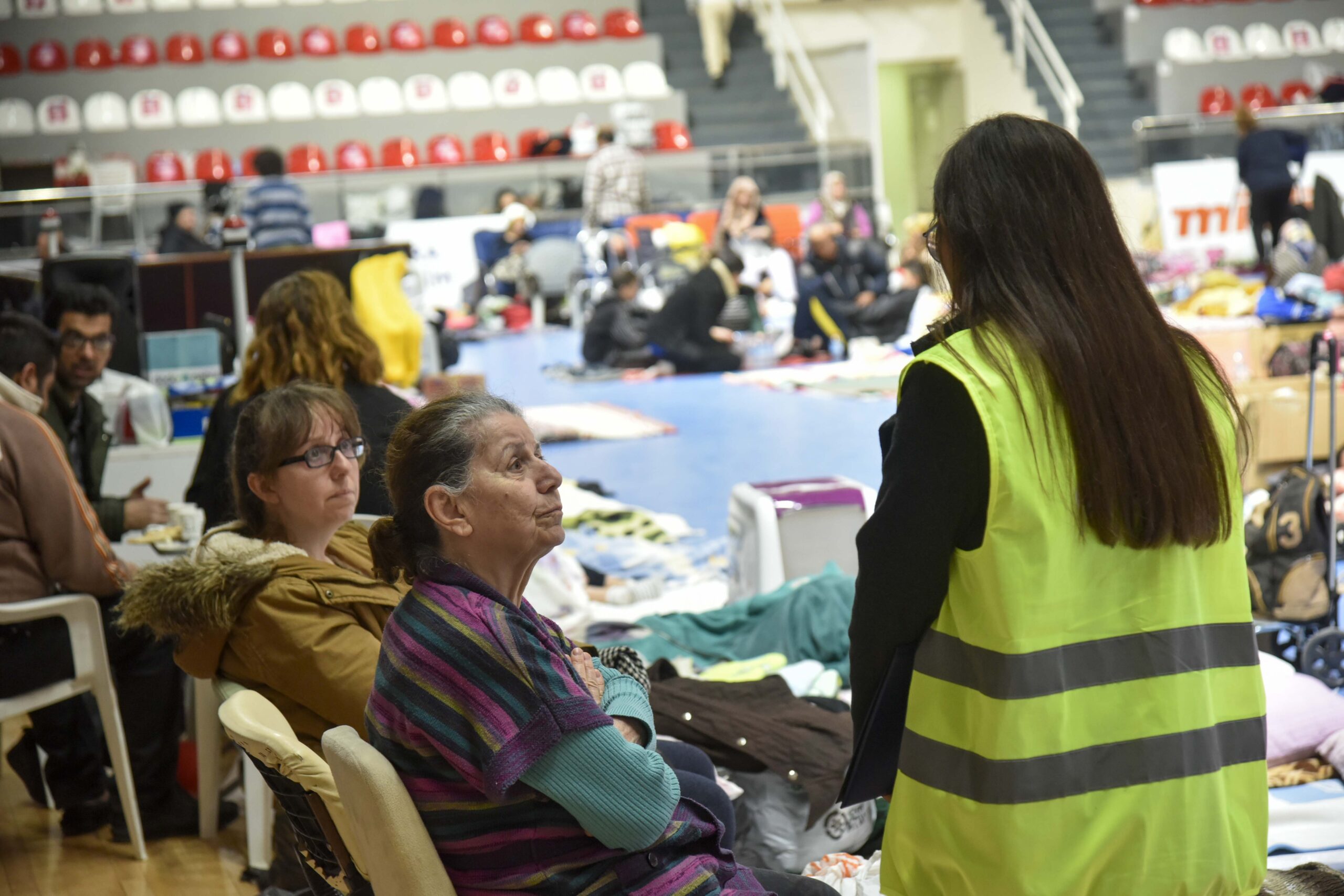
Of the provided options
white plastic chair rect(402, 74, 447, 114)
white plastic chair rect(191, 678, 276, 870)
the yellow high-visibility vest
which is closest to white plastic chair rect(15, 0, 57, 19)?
white plastic chair rect(402, 74, 447, 114)

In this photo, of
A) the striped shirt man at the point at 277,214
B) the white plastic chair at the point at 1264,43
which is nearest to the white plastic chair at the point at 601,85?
the striped shirt man at the point at 277,214

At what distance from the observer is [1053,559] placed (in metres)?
1.51

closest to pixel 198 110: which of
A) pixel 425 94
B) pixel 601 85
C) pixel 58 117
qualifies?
pixel 58 117

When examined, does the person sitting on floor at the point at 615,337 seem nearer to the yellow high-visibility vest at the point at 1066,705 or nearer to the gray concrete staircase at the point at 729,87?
the gray concrete staircase at the point at 729,87

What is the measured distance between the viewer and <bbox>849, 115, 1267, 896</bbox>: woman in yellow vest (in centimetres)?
151

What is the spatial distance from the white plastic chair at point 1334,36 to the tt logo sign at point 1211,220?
23.9ft

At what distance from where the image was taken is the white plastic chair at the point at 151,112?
17375 mm

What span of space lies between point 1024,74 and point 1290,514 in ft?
53.5

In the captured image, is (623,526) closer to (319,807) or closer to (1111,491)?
(319,807)

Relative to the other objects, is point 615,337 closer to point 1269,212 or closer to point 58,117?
point 1269,212

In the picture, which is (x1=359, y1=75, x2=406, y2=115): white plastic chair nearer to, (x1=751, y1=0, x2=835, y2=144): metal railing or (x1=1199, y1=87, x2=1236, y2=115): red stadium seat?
(x1=751, y1=0, x2=835, y2=144): metal railing

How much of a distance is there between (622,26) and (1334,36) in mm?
9735

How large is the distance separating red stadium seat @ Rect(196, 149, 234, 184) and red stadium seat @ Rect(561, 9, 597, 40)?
4.87 meters

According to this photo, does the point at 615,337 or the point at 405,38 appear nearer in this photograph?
the point at 615,337
